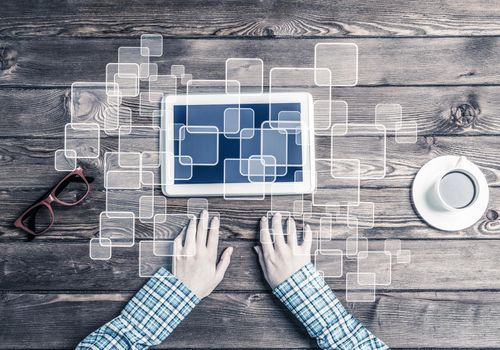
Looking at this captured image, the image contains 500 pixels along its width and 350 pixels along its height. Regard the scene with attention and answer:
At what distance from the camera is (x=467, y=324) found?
2.98ft

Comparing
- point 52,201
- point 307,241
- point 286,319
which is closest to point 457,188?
point 307,241

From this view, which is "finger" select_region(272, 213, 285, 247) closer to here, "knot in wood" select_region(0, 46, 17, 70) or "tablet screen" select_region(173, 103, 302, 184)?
"tablet screen" select_region(173, 103, 302, 184)

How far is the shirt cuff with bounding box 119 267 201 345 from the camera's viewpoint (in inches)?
34.7

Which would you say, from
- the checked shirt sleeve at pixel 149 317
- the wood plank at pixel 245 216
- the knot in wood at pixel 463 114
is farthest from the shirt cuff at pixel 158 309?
the knot in wood at pixel 463 114

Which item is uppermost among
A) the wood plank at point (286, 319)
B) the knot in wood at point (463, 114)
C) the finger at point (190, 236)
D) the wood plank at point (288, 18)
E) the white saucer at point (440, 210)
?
the wood plank at point (288, 18)

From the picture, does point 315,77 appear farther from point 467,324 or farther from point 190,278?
point 467,324

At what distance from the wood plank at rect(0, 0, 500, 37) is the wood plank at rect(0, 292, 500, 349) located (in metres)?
0.47

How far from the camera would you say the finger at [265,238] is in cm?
90

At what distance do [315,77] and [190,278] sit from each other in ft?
1.37

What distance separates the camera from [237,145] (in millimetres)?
859

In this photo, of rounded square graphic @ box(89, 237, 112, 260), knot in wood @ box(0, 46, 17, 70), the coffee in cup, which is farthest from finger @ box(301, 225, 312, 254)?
knot in wood @ box(0, 46, 17, 70)

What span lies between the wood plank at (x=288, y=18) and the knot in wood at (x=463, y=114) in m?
0.13

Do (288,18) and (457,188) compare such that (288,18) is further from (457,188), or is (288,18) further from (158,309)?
(158,309)

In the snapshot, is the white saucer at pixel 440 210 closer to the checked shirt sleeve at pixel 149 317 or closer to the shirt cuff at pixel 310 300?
the shirt cuff at pixel 310 300
